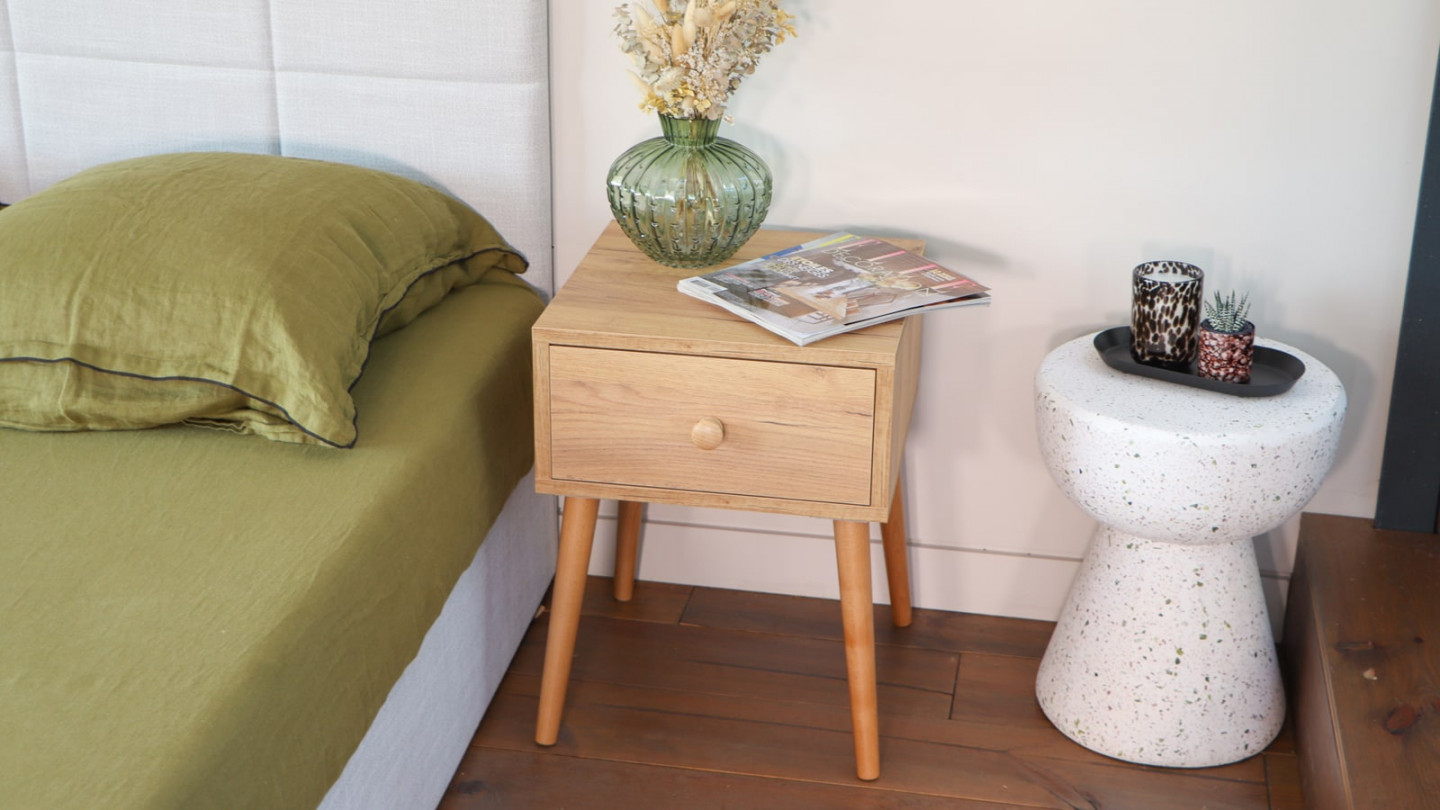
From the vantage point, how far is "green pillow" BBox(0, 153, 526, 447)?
4.01 ft

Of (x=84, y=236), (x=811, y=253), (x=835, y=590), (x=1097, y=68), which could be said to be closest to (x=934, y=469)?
(x=835, y=590)

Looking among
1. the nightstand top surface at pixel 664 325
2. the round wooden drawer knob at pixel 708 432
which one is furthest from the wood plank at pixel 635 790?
the nightstand top surface at pixel 664 325

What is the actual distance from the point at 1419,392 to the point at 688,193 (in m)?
0.94

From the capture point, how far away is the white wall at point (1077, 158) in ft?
4.90

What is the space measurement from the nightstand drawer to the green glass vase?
0.19 metres

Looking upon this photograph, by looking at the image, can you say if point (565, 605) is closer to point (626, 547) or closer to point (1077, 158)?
point (626, 547)

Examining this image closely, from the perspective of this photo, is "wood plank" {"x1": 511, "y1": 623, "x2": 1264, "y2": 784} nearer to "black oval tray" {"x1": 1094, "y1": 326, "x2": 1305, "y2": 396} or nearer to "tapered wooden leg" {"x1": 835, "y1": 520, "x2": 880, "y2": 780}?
"tapered wooden leg" {"x1": 835, "y1": 520, "x2": 880, "y2": 780}

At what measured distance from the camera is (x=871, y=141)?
161 cm

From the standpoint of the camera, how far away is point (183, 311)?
48.7 inches

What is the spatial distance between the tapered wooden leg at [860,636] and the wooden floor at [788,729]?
5 centimetres

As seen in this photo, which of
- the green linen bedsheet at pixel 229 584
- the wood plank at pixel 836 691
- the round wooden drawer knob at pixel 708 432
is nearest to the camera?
the green linen bedsheet at pixel 229 584

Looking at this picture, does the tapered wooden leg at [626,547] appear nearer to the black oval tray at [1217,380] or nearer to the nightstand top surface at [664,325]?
the nightstand top surface at [664,325]

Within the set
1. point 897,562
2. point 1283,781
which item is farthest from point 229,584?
point 1283,781

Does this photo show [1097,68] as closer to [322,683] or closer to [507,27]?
[507,27]
